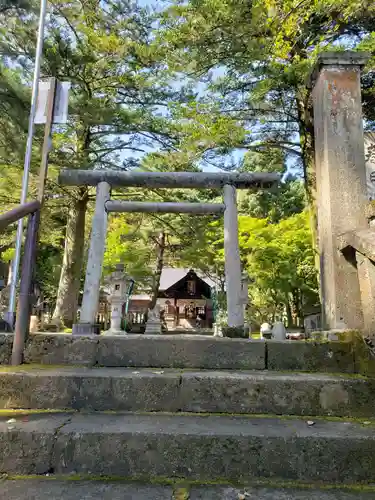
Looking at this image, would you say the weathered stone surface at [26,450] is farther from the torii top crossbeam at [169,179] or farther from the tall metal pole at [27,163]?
the tall metal pole at [27,163]

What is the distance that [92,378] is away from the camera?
2.17m

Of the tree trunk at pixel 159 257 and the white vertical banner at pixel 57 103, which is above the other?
the tree trunk at pixel 159 257

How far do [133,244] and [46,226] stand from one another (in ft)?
12.7

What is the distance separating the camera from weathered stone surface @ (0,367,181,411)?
2134 millimetres

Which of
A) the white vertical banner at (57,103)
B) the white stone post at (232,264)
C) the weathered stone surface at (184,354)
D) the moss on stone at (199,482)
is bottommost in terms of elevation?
the moss on stone at (199,482)

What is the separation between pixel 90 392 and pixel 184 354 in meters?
0.71

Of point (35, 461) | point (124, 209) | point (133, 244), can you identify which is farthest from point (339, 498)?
point (133, 244)

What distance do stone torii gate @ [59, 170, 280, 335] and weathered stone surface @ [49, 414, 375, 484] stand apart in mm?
2332

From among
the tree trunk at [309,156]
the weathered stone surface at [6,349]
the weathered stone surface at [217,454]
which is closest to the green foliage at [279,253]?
the tree trunk at [309,156]

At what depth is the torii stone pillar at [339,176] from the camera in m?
2.99

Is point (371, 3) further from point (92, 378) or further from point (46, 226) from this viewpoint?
point (46, 226)

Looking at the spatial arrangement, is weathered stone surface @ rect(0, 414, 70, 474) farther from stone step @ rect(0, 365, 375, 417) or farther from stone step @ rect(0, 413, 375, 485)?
stone step @ rect(0, 365, 375, 417)

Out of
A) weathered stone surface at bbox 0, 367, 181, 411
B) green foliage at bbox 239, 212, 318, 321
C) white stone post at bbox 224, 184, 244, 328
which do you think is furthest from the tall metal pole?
green foliage at bbox 239, 212, 318, 321

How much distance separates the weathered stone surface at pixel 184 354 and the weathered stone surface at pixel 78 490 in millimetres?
1000
